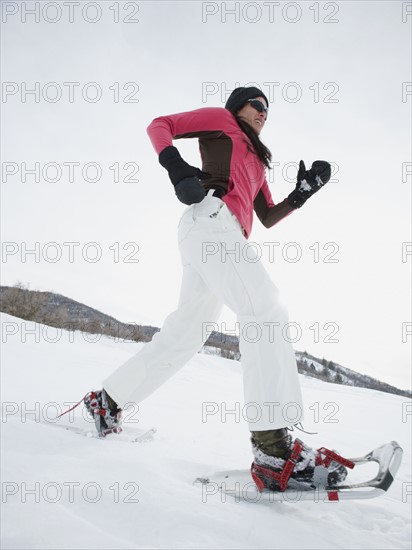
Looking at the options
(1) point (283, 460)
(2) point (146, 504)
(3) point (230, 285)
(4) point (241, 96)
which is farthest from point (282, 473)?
(4) point (241, 96)

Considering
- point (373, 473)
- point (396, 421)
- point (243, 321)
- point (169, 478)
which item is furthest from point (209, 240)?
point (396, 421)

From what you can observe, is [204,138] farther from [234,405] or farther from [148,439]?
[234,405]

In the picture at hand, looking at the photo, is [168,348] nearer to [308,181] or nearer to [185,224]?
[185,224]

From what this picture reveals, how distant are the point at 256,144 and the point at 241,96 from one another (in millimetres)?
419

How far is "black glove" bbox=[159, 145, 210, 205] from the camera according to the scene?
1571mm

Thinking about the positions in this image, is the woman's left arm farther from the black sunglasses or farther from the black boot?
the black boot

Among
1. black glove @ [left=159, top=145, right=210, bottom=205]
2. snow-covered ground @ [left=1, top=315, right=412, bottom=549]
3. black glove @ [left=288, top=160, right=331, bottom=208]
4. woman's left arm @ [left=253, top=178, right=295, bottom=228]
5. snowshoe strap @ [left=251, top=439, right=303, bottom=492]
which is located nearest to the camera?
snow-covered ground @ [left=1, top=315, right=412, bottom=549]

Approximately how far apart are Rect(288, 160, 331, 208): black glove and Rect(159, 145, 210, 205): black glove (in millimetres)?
813

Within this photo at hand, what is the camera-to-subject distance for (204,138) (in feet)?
6.33

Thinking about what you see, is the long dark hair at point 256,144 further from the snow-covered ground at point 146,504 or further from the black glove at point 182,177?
the snow-covered ground at point 146,504

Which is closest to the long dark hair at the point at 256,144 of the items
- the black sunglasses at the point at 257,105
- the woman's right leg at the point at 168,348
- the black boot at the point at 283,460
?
the black sunglasses at the point at 257,105

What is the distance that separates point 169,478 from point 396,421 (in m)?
4.22

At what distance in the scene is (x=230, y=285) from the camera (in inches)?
60.4

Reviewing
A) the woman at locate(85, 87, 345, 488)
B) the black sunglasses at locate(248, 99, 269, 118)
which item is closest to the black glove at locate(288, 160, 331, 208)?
the woman at locate(85, 87, 345, 488)
